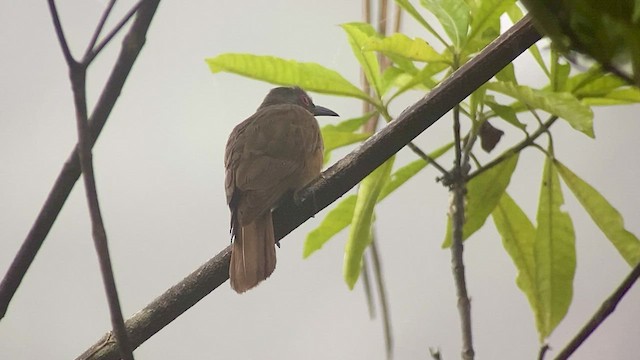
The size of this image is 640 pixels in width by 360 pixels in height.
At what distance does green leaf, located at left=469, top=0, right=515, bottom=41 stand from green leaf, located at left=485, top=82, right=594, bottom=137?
130mm

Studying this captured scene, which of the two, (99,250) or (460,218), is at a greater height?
(460,218)

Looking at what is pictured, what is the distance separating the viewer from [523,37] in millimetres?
926

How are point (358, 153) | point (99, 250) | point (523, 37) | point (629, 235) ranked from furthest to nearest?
point (629, 235), point (358, 153), point (523, 37), point (99, 250)

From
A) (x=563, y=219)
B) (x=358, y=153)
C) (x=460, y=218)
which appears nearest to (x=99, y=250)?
(x=358, y=153)

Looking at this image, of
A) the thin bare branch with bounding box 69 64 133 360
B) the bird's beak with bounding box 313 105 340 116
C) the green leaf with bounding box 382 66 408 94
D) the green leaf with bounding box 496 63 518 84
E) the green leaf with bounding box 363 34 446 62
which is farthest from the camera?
the bird's beak with bounding box 313 105 340 116

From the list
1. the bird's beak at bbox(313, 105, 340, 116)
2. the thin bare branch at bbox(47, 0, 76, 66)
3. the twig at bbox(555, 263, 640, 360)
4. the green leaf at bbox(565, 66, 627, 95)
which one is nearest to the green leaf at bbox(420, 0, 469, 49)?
the green leaf at bbox(565, 66, 627, 95)

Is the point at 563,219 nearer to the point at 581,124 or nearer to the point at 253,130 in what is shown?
the point at 581,124

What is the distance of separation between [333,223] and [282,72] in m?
0.34

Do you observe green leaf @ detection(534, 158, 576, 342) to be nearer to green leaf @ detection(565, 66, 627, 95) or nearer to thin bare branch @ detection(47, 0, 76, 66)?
green leaf @ detection(565, 66, 627, 95)

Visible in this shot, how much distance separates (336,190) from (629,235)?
2.11 feet

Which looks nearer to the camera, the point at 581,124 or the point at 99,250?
the point at 99,250

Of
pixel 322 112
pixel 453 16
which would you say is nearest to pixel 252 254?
pixel 453 16

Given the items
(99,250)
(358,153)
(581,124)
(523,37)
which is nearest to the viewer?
(99,250)

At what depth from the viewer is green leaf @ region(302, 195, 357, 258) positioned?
1613 mm
